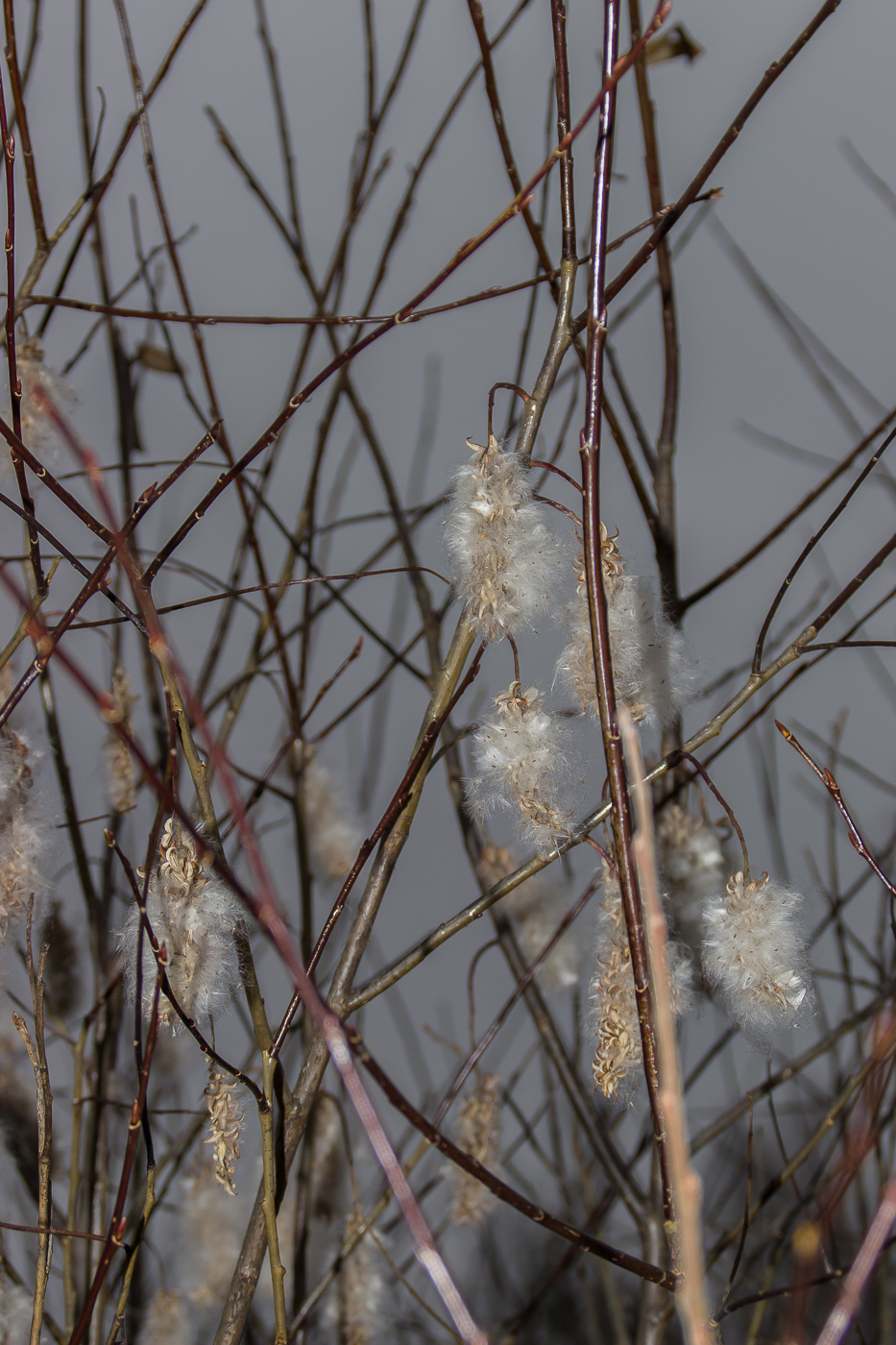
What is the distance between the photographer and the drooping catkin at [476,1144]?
27.1 inches

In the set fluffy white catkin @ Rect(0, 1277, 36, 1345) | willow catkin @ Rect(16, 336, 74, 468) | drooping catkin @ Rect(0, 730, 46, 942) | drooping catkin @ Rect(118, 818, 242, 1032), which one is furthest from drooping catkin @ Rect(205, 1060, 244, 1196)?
willow catkin @ Rect(16, 336, 74, 468)

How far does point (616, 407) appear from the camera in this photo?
4.10 feet

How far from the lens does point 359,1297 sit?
2.39 ft

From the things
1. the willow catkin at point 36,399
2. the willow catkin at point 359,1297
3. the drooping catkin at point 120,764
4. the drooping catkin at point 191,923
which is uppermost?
the willow catkin at point 36,399

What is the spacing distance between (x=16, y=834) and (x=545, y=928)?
1.53 ft

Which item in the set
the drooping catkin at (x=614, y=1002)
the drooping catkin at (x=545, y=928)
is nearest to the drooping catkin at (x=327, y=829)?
the drooping catkin at (x=545, y=928)

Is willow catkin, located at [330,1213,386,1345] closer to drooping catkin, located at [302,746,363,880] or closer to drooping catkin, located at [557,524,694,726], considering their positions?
drooping catkin, located at [302,746,363,880]

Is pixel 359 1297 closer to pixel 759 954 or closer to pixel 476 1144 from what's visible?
pixel 476 1144

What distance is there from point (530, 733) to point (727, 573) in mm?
257

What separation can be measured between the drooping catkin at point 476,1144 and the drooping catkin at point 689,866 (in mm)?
193

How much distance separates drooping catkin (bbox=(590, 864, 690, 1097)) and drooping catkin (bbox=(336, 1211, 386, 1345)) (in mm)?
359

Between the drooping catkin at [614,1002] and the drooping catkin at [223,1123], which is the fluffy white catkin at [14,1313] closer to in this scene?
the drooping catkin at [223,1123]

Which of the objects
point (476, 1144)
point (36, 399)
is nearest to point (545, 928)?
point (476, 1144)

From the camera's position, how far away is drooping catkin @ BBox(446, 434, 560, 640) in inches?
16.7
